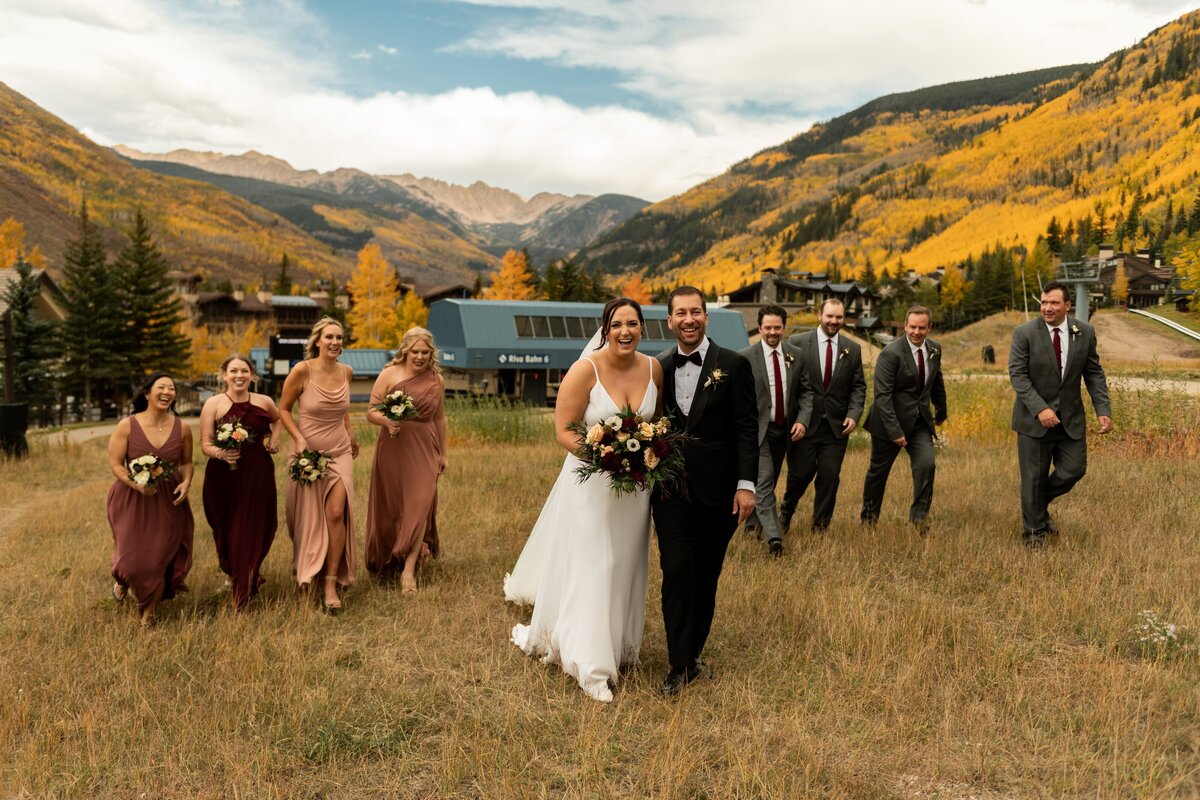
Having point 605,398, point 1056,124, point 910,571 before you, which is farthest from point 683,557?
point 1056,124

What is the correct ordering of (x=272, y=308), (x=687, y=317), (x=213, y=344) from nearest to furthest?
1. (x=687, y=317)
2. (x=213, y=344)
3. (x=272, y=308)

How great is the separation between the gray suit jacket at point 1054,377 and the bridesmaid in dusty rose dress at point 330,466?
232 inches

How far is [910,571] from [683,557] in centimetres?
318

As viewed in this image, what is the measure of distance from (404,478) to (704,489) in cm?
349

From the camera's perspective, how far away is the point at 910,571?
6.71 metres

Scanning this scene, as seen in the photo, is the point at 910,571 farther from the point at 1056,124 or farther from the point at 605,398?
the point at 1056,124

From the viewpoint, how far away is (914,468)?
787cm

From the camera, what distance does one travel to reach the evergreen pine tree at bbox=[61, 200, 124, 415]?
4259 cm

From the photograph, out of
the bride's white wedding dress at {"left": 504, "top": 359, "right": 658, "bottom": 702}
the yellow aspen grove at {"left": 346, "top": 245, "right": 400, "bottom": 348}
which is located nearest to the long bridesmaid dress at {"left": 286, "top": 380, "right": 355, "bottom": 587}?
the bride's white wedding dress at {"left": 504, "top": 359, "right": 658, "bottom": 702}

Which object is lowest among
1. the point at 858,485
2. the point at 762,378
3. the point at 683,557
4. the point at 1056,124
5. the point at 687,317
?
the point at 858,485

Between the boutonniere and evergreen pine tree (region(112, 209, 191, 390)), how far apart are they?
47.5 metres

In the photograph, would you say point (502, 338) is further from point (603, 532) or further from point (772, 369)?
point (603, 532)

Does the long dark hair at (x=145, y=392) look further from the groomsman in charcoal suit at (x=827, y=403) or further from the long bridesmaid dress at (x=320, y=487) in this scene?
the groomsman in charcoal suit at (x=827, y=403)

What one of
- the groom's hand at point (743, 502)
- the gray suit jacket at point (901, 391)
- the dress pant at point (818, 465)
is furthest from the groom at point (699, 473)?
the gray suit jacket at point (901, 391)
